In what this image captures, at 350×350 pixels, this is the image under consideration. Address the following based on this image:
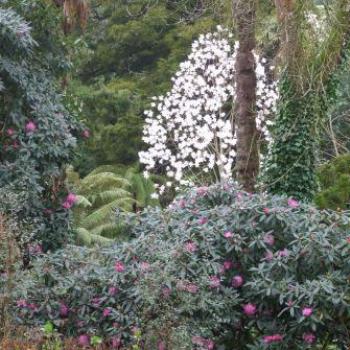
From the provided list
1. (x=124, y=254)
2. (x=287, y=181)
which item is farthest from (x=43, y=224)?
(x=287, y=181)

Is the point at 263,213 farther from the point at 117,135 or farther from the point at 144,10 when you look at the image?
the point at 144,10

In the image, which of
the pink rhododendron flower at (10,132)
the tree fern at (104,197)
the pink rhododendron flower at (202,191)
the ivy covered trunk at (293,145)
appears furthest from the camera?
the tree fern at (104,197)

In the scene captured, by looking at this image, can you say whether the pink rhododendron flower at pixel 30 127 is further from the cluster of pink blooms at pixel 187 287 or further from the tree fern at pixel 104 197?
the tree fern at pixel 104 197

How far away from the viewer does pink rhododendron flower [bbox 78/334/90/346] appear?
406 cm

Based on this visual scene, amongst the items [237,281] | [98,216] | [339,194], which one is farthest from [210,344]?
[98,216]

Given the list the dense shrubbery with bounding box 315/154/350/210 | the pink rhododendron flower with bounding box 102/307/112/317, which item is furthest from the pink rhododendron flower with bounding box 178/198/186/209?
the dense shrubbery with bounding box 315/154/350/210

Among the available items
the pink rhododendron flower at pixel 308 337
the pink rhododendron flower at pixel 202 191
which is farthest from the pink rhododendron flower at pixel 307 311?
the pink rhododendron flower at pixel 202 191

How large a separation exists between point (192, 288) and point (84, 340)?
0.71 m

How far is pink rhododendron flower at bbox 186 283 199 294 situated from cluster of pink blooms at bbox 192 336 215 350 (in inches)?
10.7

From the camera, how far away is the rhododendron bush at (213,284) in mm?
4160

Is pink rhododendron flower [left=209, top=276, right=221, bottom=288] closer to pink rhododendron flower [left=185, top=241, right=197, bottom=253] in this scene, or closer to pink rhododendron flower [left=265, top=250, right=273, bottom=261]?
pink rhododendron flower [left=185, top=241, right=197, bottom=253]

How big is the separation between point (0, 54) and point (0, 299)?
2704mm

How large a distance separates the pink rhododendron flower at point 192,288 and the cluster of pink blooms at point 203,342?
0.89ft

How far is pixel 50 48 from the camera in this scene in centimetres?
648
